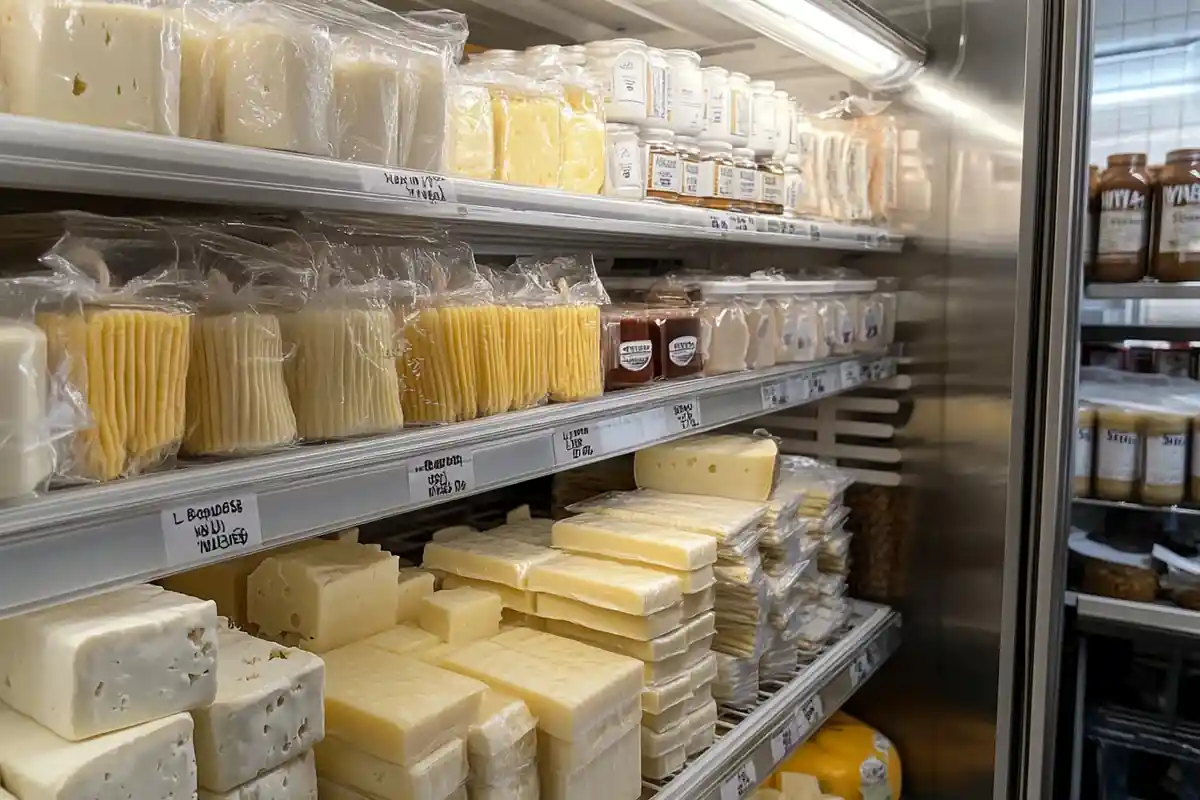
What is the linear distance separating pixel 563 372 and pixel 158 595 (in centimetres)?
62

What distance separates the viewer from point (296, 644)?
1330 mm

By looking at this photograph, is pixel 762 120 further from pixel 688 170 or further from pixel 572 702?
pixel 572 702

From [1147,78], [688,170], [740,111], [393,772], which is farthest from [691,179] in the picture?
[1147,78]

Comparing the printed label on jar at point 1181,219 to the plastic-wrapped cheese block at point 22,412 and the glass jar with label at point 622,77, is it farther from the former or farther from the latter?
the plastic-wrapped cheese block at point 22,412

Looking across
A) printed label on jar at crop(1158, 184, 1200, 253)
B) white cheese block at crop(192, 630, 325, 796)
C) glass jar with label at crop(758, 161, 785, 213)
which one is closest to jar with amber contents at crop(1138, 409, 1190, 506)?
printed label on jar at crop(1158, 184, 1200, 253)

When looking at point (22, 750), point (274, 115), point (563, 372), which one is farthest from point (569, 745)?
point (274, 115)

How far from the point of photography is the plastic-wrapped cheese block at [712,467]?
75.0 inches

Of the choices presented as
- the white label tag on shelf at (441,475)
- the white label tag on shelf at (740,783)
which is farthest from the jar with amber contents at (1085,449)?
the white label tag on shelf at (441,475)

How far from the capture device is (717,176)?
5.66 ft

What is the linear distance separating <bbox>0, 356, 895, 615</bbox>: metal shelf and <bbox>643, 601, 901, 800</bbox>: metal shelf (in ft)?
1.76

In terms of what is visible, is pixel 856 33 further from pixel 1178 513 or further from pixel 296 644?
pixel 296 644

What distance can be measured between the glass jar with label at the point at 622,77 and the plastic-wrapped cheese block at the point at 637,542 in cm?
67

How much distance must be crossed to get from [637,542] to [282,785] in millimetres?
709

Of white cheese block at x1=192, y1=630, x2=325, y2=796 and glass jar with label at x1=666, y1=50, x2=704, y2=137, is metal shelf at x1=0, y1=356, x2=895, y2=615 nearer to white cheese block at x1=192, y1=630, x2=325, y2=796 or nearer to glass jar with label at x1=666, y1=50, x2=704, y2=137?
white cheese block at x1=192, y1=630, x2=325, y2=796
